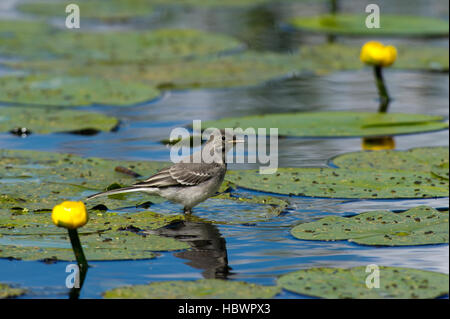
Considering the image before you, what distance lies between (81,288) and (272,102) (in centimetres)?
715

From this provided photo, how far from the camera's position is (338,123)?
11125 mm

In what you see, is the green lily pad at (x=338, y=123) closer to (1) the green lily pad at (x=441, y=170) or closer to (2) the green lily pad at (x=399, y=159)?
(2) the green lily pad at (x=399, y=159)

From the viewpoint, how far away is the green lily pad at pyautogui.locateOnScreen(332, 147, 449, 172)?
364 inches

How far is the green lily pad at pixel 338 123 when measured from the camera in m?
10.8

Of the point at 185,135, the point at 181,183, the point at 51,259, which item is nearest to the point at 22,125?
the point at 185,135

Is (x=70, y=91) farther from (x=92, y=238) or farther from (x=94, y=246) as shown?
(x=94, y=246)

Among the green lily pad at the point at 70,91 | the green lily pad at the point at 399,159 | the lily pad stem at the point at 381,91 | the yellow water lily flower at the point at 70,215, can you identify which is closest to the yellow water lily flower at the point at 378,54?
the lily pad stem at the point at 381,91

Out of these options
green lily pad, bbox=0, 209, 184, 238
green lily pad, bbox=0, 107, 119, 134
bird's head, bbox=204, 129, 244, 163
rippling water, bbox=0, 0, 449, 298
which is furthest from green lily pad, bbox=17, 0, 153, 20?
green lily pad, bbox=0, 209, 184, 238

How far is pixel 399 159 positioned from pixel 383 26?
29.6ft

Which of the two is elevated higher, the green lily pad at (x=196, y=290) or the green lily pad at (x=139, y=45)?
the green lily pad at (x=139, y=45)

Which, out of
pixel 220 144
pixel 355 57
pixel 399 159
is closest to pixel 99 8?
pixel 355 57

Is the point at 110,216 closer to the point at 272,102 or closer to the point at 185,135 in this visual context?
the point at 185,135
